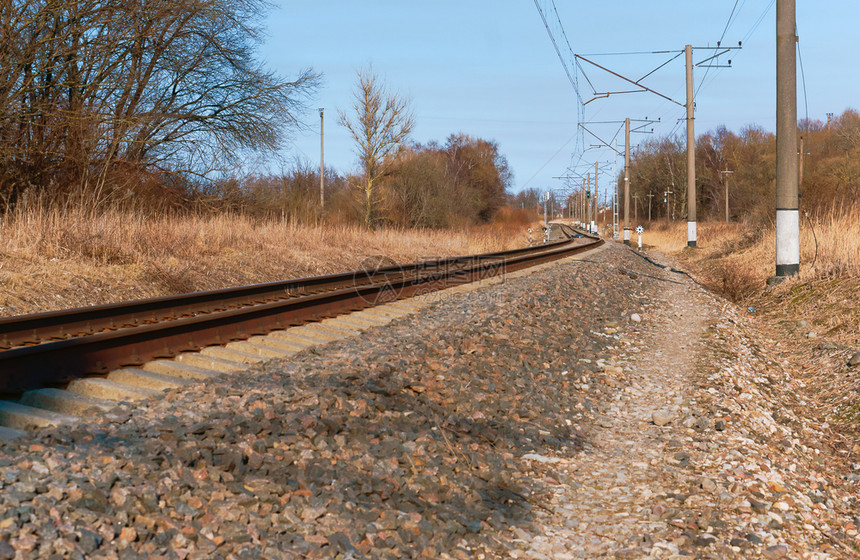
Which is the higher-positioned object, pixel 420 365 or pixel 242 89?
pixel 242 89

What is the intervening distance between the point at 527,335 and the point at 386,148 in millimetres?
26972

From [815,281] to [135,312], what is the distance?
11.3 m

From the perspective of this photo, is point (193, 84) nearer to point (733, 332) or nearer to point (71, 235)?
point (71, 235)

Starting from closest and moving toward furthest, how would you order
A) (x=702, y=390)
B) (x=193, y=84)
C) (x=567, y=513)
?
(x=567, y=513) → (x=702, y=390) → (x=193, y=84)

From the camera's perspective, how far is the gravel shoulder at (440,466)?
3145 millimetres

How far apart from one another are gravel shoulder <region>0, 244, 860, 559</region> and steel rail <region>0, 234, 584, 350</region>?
90.4 inches

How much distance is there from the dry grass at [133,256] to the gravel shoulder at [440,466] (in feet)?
15.5

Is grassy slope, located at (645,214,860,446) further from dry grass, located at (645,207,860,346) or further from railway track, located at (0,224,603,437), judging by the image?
railway track, located at (0,224,603,437)

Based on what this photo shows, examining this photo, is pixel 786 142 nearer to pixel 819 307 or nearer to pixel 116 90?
pixel 819 307

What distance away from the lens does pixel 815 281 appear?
40.5ft

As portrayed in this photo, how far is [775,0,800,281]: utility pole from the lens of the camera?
44.7 ft

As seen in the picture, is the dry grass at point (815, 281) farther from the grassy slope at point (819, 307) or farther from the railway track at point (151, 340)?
the railway track at point (151, 340)

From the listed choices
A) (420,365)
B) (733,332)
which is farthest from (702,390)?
(733,332)

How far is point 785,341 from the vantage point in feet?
33.1
